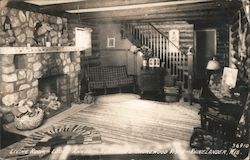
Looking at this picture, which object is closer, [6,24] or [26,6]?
[6,24]

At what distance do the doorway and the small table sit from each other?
5.23ft

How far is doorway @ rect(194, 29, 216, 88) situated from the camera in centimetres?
858

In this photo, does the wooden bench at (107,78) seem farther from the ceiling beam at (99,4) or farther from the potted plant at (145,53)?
the ceiling beam at (99,4)

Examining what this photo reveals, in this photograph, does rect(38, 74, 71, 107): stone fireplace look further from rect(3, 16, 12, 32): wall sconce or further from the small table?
the small table

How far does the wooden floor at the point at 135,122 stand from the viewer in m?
4.18

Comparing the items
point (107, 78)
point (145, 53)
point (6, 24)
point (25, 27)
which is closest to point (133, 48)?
point (145, 53)

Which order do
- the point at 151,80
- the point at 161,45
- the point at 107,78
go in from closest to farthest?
the point at 151,80, the point at 107,78, the point at 161,45

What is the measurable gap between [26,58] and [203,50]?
20.2ft

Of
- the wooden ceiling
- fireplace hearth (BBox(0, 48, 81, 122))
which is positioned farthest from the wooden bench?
the wooden ceiling

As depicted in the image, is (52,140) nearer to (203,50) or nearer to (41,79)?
(41,79)

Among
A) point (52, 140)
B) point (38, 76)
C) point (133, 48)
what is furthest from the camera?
point (133, 48)

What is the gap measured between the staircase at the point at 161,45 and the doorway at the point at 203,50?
562mm

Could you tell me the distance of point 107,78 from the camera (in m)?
8.06

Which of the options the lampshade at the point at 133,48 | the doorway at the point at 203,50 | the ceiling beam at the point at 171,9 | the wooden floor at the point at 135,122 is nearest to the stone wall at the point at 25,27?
the ceiling beam at the point at 171,9
